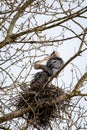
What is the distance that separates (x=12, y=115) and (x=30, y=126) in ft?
1.34

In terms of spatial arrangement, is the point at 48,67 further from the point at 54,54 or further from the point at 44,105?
the point at 44,105

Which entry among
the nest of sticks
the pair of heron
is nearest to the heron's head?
the pair of heron

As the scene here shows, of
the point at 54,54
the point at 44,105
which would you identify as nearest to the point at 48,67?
the point at 54,54

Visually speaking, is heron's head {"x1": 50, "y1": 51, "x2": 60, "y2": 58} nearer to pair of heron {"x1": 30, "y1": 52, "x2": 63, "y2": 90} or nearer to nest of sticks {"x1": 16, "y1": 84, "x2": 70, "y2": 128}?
pair of heron {"x1": 30, "y1": 52, "x2": 63, "y2": 90}

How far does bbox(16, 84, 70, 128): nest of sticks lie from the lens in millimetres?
6039

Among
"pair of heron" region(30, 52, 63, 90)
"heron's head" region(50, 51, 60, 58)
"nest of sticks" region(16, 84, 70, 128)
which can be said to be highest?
"heron's head" region(50, 51, 60, 58)

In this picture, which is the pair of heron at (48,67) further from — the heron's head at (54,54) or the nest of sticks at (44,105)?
the nest of sticks at (44,105)

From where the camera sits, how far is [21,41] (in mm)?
5938

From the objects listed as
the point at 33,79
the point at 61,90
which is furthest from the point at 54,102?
the point at 33,79

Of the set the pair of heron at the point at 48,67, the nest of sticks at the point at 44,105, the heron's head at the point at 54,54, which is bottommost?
the nest of sticks at the point at 44,105

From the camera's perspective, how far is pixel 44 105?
6.08 metres

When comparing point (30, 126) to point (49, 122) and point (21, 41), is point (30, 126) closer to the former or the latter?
point (49, 122)

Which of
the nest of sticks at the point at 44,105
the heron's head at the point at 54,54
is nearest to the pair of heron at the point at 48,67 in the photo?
the heron's head at the point at 54,54

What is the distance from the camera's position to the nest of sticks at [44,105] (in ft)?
19.8
